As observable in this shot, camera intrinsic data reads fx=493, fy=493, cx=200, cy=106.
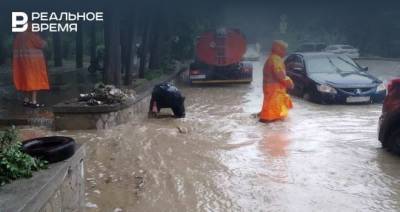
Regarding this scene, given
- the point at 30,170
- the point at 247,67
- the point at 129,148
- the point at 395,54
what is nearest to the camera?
the point at 30,170

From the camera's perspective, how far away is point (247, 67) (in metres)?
18.0

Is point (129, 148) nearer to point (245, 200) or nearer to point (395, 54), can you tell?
point (245, 200)

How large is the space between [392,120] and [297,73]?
7053mm

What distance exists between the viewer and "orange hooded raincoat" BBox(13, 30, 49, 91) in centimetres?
980

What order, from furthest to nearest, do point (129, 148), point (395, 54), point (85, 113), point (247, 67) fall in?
point (395, 54) < point (247, 67) < point (85, 113) < point (129, 148)

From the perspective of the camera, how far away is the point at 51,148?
3.78m

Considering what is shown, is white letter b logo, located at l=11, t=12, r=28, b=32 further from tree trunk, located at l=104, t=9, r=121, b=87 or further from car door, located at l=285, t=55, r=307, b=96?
car door, located at l=285, t=55, r=307, b=96

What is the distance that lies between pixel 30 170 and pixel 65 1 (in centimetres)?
981

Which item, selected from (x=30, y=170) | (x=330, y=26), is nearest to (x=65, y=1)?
(x=30, y=170)

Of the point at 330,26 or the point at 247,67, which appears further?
the point at 330,26

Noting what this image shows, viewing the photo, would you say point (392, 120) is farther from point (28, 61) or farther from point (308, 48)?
point (308, 48)

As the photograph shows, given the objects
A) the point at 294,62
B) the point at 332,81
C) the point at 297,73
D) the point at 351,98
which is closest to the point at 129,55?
the point at 297,73

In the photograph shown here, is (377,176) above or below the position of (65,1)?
below

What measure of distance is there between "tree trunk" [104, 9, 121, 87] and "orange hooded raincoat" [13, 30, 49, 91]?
2.03m
